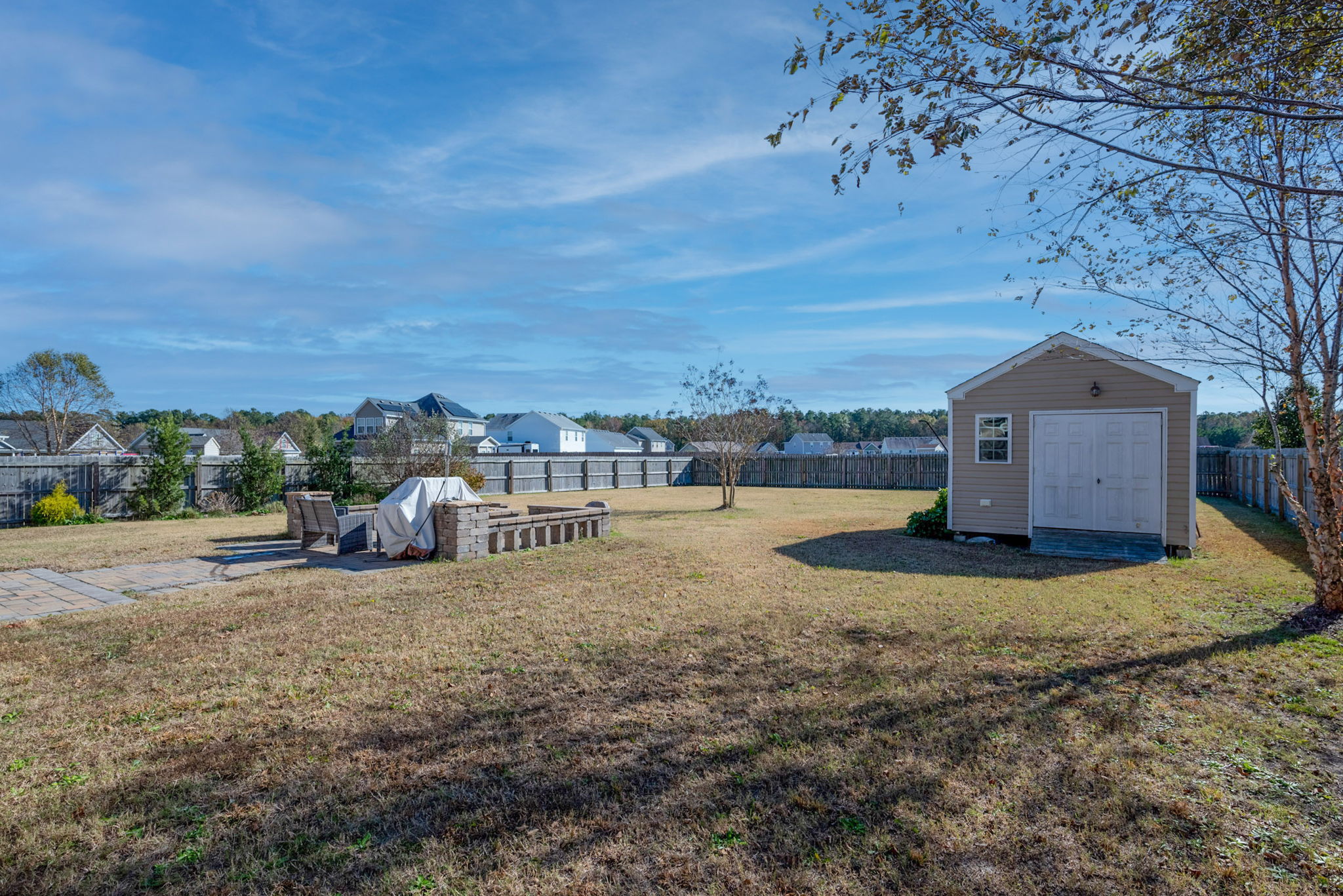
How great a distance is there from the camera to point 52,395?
2980cm

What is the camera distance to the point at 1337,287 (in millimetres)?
5484

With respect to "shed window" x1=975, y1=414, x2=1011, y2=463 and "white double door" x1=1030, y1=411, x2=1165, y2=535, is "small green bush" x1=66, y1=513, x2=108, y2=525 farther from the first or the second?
"white double door" x1=1030, y1=411, x2=1165, y2=535

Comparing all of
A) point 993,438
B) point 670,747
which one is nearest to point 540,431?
point 993,438

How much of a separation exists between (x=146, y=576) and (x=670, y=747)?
773cm

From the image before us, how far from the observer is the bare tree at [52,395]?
1155 inches

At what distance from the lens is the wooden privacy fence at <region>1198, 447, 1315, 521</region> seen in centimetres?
1285

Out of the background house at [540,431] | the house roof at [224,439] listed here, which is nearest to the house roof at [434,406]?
the background house at [540,431]

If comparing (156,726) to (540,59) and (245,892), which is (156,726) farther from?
(540,59)

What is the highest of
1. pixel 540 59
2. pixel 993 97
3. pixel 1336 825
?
pixel 540 59

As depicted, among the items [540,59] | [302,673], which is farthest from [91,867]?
[540,59]

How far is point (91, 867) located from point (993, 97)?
5536mm

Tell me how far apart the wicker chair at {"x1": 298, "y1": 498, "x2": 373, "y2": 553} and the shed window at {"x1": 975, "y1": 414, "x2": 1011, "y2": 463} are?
10.3m

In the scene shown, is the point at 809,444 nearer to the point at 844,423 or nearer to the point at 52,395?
the point at 844,423

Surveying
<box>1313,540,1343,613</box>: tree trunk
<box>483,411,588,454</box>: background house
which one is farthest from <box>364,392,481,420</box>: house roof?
<box>1313,540,1343,613</box>: tree trunk
